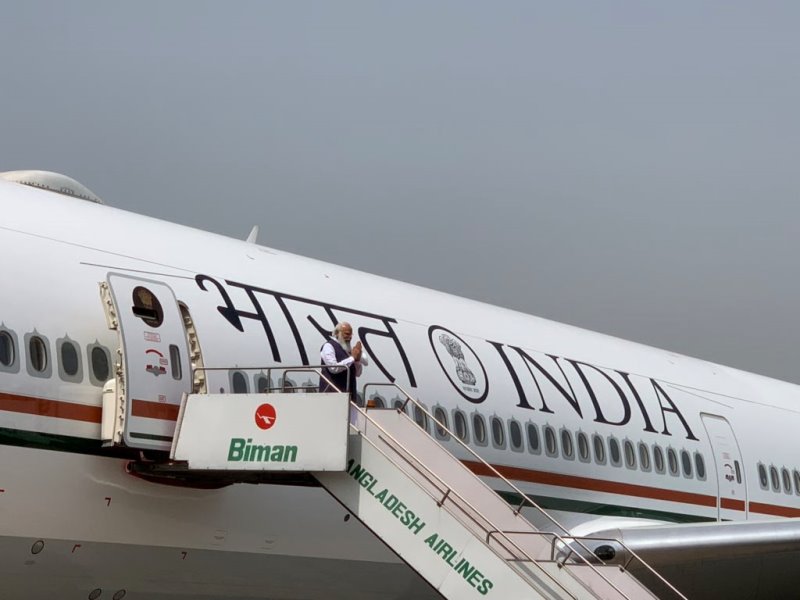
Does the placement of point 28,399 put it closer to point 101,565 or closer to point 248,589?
point 101,565

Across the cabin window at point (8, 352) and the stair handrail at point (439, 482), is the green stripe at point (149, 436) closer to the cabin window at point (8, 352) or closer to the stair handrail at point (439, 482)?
the cabin window at point (8, 352)

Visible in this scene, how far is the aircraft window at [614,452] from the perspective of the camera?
55.9 feet

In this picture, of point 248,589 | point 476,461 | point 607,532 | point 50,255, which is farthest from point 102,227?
point 607,532

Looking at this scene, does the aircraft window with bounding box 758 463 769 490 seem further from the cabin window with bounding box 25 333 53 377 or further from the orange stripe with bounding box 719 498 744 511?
the cabin window with bounding box 25 333 53 377

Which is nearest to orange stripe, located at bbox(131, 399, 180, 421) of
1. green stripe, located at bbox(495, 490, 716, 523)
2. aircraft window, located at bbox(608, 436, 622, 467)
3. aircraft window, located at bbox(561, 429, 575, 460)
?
green stripe, located at bbox(495, 490, 716, 523)

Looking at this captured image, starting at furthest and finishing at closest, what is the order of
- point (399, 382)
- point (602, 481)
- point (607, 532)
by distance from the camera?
1. point (602, 481)
2. point (607, 532)
3. point (399, 382)

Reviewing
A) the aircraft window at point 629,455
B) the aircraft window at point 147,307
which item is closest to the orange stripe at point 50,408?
the aircraft window at point 147,307

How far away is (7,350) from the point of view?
403 inches

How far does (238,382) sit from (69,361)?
6.02 ft

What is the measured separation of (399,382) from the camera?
545 inches

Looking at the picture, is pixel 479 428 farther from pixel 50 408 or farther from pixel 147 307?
pixel 50 408

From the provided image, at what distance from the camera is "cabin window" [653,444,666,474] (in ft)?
58.8

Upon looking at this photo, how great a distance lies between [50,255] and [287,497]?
10.1 feet

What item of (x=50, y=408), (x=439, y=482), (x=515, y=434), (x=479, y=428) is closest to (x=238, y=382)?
(x=50, y=408)
